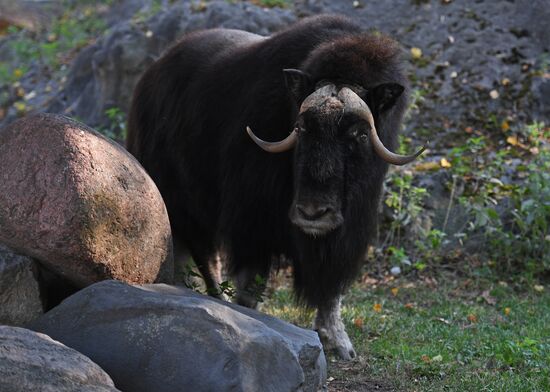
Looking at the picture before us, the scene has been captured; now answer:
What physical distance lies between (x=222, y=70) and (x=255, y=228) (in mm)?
881

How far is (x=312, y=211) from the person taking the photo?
3.75 meters

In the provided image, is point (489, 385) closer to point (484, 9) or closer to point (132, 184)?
point (132, 184)

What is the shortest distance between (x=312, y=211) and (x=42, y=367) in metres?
1.53

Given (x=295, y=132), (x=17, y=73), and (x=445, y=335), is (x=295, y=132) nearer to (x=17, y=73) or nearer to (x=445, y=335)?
(x=445, y=335)

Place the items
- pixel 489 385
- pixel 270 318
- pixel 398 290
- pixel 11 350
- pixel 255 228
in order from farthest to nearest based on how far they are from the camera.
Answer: pixel 398 290
pixel 255 228
pixel 489 385
pixel 270 318
pixel 11 350

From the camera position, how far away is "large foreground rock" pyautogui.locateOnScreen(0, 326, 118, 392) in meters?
2.46

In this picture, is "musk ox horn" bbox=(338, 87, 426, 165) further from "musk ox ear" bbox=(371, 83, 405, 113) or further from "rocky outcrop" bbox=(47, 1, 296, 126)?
"rocky outcrop" bbox=(47, 1, 296, 126)

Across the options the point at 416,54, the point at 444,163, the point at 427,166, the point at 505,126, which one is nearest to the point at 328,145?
the point at 444,163

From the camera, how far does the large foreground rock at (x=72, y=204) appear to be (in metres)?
3.40

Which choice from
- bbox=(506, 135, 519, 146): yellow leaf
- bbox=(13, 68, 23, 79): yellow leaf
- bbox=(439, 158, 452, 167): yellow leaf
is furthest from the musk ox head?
bbox=(13, 68, 23, 79): yellow leaf

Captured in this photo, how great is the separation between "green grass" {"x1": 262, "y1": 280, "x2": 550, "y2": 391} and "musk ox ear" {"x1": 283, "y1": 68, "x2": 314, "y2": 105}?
4.13ft

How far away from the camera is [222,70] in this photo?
4.69 meters

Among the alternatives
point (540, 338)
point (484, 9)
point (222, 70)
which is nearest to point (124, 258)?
point (222, 70)

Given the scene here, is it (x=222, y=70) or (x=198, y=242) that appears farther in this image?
(x=198, y=242)
